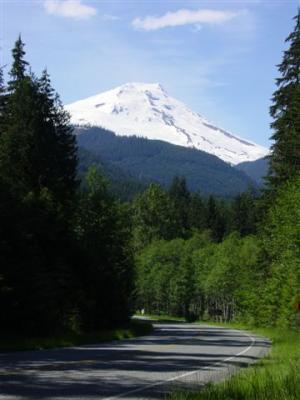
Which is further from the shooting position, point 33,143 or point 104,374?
point 33,143

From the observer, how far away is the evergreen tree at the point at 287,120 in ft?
135

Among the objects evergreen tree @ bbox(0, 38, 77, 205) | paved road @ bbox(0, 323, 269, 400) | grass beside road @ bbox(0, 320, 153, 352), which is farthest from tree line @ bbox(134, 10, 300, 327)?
evergreen tree @ bbox(0, 38, 77, 205)

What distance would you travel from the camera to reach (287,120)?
42375 millimetres

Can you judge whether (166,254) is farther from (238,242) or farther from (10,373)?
(10,373)

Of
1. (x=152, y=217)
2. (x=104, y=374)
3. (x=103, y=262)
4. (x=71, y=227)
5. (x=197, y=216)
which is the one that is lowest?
(x=104, y=374)

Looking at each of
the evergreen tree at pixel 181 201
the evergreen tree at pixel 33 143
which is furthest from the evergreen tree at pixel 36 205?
the evergreen tree at pixel 181 201

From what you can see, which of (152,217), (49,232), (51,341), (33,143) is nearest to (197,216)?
(152,217)

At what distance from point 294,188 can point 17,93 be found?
16.4m

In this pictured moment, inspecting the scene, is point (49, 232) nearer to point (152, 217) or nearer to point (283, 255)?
point (283, 255)

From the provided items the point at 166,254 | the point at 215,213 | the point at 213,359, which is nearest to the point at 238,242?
the point at 166,254

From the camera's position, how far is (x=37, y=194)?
33.3 metres

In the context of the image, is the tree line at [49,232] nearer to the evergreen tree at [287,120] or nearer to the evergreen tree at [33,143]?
the evergreen tree at [33,143]

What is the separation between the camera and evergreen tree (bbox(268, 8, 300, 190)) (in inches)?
1620

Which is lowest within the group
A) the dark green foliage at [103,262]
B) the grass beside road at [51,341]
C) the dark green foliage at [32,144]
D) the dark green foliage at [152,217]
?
the grass beside road at [51,341]
